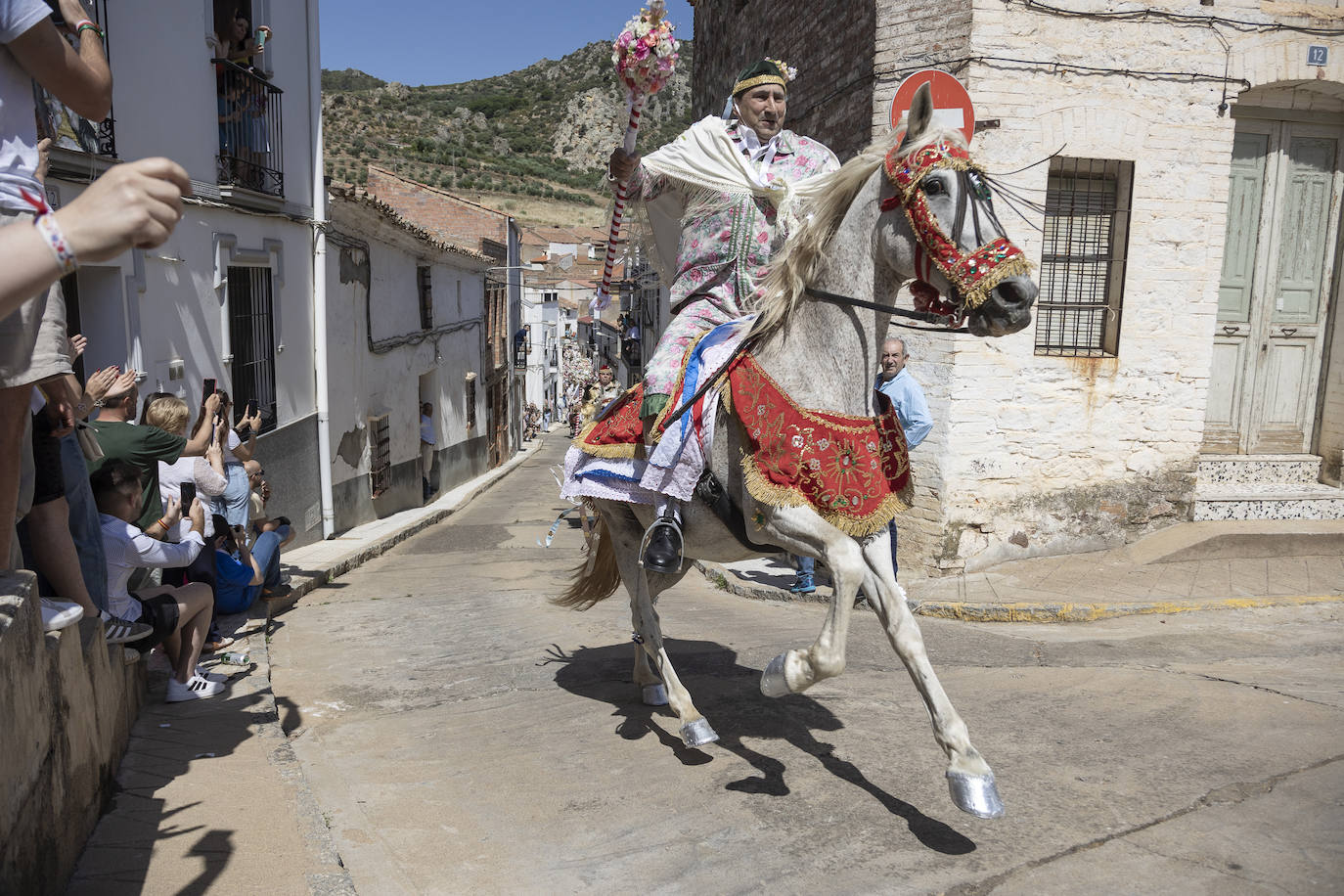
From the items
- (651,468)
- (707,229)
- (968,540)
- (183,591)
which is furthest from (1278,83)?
(183,591)

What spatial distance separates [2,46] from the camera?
228 cm

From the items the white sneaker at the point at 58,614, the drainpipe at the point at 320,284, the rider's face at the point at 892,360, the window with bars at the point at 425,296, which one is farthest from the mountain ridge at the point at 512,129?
the white sneaker at the point at 58,614

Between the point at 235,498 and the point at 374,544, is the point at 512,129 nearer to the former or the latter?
the point at 374,544

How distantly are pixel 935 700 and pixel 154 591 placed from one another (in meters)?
3.83

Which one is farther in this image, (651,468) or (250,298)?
(250,298)

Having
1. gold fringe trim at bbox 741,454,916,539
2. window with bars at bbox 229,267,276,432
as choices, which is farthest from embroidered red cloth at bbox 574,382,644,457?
window with bars at bbox 229,267,276,432

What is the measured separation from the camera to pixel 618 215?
537 cm

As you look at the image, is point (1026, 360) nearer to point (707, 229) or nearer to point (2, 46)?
point (707, 229)

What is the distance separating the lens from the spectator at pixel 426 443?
20.2m

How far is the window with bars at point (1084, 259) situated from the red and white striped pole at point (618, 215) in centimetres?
463

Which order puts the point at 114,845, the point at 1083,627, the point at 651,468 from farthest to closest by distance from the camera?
the point at 1083,627
the point at 651,468
the point at 114,845

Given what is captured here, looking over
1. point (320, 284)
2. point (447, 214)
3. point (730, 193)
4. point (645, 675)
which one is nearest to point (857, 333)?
point (730, 193)

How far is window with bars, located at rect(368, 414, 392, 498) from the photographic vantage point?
1588cm

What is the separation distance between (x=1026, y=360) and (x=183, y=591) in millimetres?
6872
